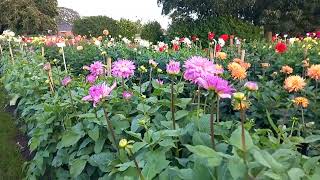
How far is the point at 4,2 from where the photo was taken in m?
31.8

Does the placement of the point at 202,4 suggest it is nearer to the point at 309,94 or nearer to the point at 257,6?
the point at 257,6

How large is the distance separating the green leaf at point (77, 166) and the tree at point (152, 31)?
1855 cm

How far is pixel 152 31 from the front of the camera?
70.3 ft

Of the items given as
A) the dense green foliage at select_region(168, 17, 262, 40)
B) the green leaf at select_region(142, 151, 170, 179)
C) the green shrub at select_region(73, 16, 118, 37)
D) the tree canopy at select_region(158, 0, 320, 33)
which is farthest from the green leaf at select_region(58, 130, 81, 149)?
the green shrub at select_region(73, 16, 118, 37)

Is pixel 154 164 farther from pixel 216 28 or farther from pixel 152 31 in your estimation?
pixel 152 31

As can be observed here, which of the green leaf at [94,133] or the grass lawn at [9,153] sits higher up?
the green leaf at [94,133]

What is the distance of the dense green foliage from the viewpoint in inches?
750

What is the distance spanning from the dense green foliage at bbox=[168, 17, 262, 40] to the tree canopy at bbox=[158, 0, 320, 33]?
2.33m

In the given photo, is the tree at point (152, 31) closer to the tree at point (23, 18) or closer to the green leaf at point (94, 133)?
the tree at point (23, 18)

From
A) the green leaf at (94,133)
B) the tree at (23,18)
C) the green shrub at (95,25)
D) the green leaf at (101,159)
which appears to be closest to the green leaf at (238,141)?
the green leaf at (101,159)

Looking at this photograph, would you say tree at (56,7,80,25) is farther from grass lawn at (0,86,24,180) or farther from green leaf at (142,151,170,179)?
green leaf at (142,151,170,179)

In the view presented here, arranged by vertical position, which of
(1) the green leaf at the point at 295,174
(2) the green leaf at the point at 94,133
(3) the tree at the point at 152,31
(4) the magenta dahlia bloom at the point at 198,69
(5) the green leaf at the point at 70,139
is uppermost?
(4) the magenta dahlia bloom at the point at 198,69

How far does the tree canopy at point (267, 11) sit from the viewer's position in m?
24.0

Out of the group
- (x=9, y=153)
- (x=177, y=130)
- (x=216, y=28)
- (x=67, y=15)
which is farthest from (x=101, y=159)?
(x=67, y=15)
